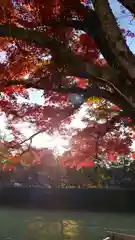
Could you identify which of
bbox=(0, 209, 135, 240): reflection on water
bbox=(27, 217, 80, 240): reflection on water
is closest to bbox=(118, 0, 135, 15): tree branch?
bbox=(0, 209, 135, 240): reflection on water

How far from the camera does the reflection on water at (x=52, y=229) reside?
26.5 feet

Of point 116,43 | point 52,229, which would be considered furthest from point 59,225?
point 116,43

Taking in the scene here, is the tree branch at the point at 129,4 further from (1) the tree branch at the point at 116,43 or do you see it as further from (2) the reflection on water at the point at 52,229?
(2) the reflection on water at the point at 52,229

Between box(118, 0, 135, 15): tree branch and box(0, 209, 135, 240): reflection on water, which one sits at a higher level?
box(118, 0, 135, 15): tree branch

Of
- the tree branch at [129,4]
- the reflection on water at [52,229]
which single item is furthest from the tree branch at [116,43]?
the reflection on water at [52,229]

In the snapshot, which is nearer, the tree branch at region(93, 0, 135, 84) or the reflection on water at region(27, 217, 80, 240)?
the tree branch at region(93, 0, 135, 84)

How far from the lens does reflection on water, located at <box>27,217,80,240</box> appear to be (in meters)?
8.09

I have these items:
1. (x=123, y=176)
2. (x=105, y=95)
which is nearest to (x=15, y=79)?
(x=105, y=95)

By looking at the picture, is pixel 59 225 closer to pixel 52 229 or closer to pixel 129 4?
pixel 52 229

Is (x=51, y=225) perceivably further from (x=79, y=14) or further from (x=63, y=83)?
(x=79, y=14)

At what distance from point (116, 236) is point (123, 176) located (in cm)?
1150

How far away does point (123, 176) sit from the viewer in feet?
51.3

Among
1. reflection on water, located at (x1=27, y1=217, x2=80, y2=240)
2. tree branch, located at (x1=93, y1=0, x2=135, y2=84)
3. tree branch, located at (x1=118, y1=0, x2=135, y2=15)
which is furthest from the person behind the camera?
reflection on water, located at (x1=27, y1=217, x2=80, y2=240)

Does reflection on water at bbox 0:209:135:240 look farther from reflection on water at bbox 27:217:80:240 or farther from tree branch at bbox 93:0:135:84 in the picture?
tree branch at bbox 93:0:135:84
